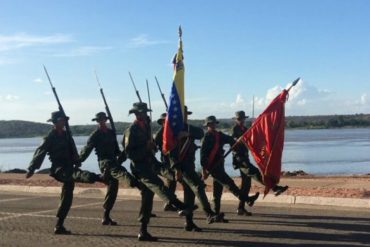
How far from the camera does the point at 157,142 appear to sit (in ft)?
38.0

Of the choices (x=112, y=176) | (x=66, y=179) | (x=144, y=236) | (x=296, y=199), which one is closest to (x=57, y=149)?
(x=66, y=179)

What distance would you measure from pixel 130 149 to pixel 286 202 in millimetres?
4955

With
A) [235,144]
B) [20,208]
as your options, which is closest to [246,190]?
[235,144]

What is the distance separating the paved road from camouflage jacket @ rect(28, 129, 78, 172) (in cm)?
111

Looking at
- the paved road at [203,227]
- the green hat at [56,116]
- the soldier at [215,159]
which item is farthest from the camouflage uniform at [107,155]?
the soldier at [215,159]

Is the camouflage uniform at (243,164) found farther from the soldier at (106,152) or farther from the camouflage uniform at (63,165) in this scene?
the camouflage uniform at (63,165)

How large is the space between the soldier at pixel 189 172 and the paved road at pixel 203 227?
0.21 m

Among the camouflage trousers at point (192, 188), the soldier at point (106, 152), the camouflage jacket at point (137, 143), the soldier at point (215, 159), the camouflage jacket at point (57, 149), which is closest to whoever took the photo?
the camouflage jacket at point (137, 143)

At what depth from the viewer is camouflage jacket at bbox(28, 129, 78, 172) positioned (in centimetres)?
973

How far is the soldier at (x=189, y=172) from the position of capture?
1005 cm

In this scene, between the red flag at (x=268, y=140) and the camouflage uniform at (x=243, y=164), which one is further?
the camouflage uniform at (x=243, y=164)

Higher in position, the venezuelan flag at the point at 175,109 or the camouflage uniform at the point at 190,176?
the venezuelan flag at the point at 175,109

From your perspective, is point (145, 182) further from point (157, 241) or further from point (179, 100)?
point (179, 100)

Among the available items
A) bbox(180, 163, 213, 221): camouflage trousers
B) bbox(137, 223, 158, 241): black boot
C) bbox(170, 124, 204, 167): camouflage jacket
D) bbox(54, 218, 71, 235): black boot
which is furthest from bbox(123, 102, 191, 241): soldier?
bbox(54, 218, 71, 235): black boot
